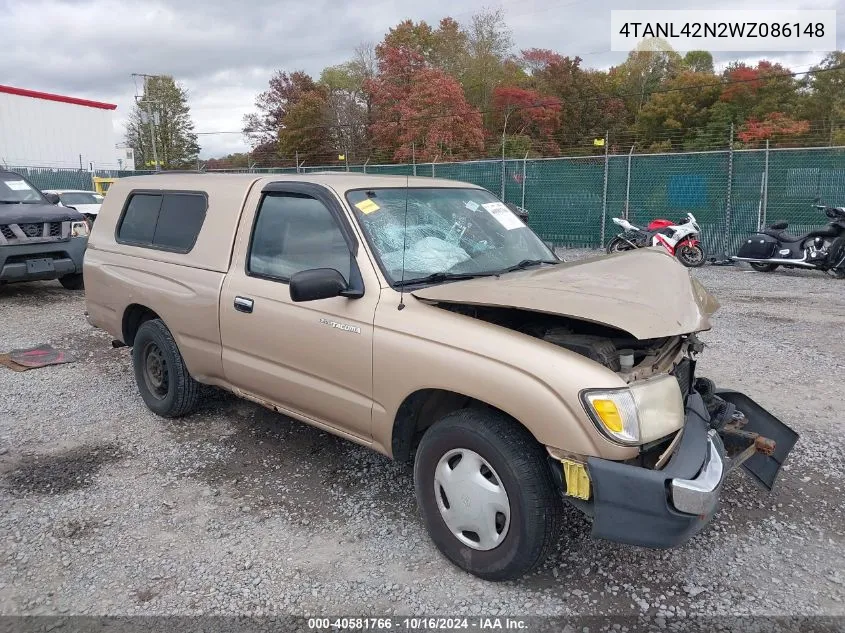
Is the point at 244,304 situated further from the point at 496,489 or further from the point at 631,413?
the point at 631,413

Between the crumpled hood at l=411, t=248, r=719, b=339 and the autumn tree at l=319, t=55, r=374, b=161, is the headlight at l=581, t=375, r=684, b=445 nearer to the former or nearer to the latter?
the crumpled hood at l=411, t=248, r=719, b=339

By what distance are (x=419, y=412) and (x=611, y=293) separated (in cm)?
109

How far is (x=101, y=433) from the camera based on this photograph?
4.73m

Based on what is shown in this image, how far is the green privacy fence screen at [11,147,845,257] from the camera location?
41.6ft

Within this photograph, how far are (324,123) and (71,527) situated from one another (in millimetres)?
38459

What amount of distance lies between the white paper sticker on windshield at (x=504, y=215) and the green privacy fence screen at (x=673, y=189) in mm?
7335

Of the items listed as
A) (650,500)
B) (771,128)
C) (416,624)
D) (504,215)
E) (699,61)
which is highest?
(699,61)

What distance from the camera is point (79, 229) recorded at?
416 inches

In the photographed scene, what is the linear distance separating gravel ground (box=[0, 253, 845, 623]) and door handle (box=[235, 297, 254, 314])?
3.39 feet

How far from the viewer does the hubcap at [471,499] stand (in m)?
2.82

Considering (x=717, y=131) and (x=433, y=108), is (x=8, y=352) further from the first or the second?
(x=717, y=131)

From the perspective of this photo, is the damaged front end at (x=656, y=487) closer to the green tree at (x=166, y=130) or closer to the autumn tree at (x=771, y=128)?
the autumn tree at (x=771, y=128)

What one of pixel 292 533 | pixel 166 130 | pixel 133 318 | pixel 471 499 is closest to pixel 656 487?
pixel 471 499

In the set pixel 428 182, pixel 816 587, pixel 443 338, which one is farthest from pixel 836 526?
pixel 428 182
